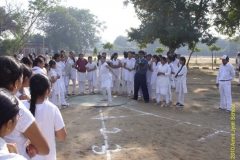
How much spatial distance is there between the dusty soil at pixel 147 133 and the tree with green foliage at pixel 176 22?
37.3 feet

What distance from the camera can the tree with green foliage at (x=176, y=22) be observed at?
63.8 feet

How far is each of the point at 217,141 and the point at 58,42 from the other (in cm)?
5884

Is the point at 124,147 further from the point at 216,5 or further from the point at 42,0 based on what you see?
the point at 42,0

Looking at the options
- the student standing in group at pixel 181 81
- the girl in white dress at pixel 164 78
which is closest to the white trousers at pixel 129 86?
the girl in white dress at pixel 164 78

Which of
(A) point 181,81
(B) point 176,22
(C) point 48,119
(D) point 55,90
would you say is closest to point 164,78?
(A) point 181,81

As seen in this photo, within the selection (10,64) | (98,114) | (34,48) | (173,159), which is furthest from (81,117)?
(34,48)

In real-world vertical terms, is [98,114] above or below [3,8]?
below

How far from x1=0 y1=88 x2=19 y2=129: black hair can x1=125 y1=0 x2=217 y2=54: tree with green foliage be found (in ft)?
60.7

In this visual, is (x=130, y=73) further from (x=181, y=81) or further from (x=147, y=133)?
(x=147, y=133)

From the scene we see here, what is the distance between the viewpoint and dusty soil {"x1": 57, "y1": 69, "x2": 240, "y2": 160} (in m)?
4.88

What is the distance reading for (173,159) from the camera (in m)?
4.62

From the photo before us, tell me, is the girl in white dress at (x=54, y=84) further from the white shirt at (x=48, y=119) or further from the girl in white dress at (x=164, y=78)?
the white shirt at (x=48, y=119)

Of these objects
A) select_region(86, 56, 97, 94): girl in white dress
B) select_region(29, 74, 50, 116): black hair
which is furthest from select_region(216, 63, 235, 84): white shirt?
select_region(29, 74, 50, 116): black hair

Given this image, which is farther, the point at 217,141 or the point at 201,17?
the point at 201,17
